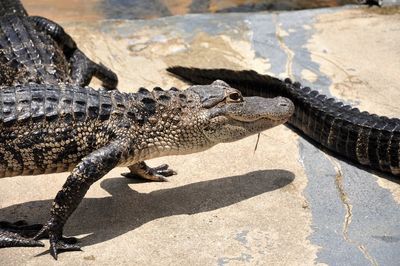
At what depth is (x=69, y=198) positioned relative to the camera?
13.5 ft

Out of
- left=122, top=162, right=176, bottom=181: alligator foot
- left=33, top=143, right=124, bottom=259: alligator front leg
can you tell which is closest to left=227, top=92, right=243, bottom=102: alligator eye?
left=122, top=162, right=176, bottom=181: alligator foot

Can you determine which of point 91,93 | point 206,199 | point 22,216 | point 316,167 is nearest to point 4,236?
point 22,216

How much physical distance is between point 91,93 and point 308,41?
3.65 m

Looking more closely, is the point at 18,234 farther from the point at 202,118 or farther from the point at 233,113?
the point at 233,113

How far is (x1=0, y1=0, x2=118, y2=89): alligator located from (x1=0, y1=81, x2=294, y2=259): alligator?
1764 millimetres

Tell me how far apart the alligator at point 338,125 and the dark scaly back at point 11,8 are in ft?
7.57

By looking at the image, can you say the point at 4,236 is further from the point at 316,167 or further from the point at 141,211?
the point at 316,167

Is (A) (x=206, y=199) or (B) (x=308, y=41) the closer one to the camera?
(A) (x=206, y=199)

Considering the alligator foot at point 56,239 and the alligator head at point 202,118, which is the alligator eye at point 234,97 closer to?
the alligator head at point 202,118

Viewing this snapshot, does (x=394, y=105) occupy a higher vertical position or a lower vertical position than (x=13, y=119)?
lower

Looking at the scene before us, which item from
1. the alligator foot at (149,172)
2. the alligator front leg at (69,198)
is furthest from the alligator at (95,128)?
the alligator foot at (149,172)

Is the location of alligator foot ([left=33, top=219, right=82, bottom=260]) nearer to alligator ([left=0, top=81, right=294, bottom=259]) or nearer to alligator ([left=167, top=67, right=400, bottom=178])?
alligator ([left=0, top=81, right=294, bottom=259])

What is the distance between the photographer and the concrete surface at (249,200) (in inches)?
161

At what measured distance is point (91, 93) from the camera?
14.7 feet
